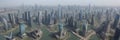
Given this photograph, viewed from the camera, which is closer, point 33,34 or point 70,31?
point 33,34

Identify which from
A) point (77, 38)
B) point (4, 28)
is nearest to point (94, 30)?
point (77, 38)

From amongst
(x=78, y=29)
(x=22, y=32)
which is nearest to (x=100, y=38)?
(x=78, y=29)

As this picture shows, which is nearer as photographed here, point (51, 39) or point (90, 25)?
point (51, 39)

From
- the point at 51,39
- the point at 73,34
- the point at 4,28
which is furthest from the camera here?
the point at 4,28

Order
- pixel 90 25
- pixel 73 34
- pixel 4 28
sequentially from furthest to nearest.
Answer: pixel 90 25, pixel 4 28, pixel 73 34

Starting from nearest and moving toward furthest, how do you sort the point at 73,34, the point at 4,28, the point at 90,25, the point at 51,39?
the point at 51,39 < the point at 73,34 < the point at 4,28 < the point at 90,25

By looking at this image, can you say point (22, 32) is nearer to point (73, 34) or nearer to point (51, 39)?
point (51, 39)

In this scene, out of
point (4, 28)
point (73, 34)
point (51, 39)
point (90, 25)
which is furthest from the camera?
point (90, 25)

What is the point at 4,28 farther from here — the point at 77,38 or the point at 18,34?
the point at 77,38

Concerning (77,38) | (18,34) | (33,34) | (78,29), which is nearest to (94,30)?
(78,29)
